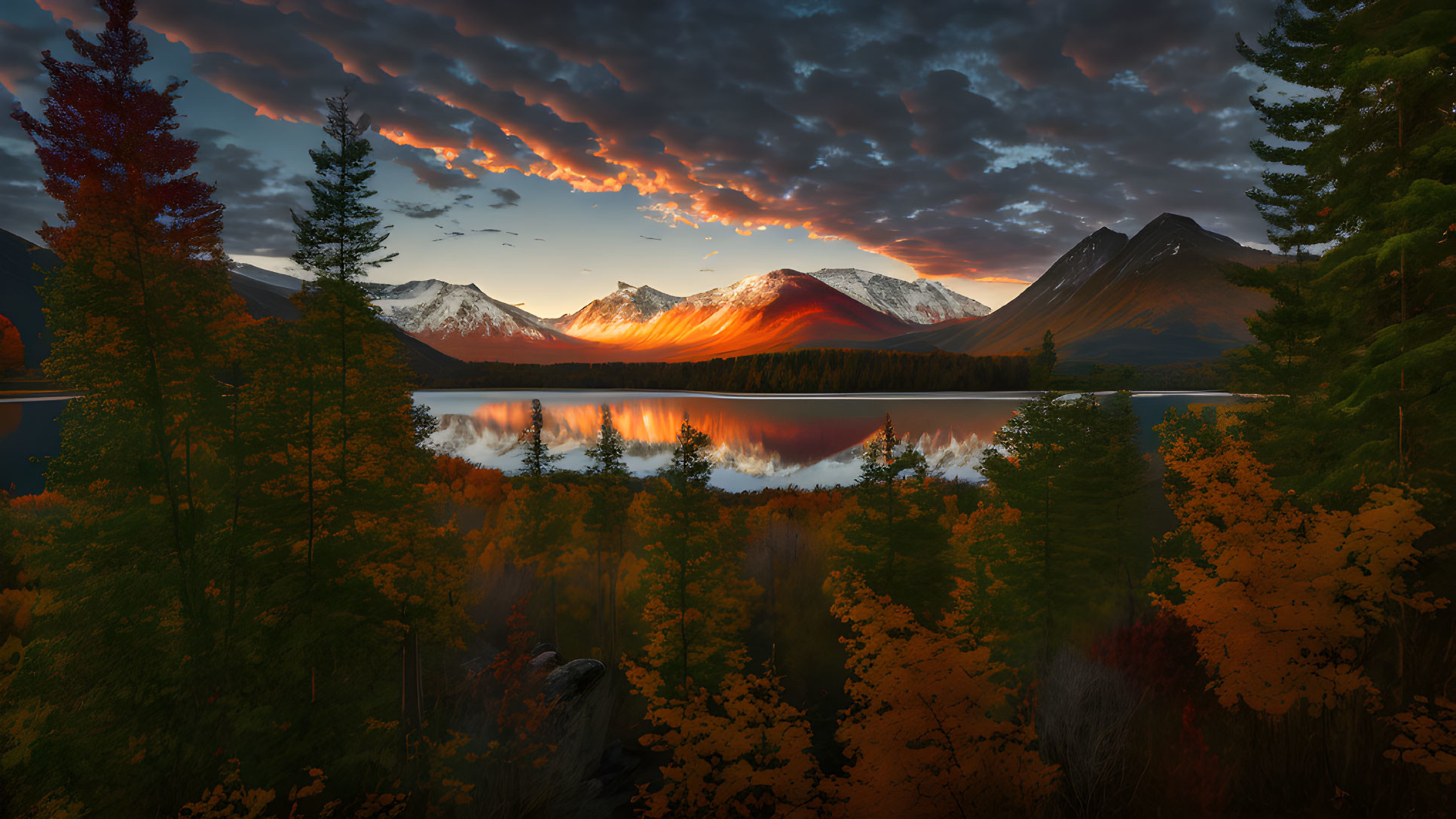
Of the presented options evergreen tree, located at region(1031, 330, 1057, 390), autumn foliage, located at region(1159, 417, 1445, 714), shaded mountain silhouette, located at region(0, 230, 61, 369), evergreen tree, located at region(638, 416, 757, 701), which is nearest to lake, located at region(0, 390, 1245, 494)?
shaded mountain silhouette, located at region(0, 230, 61, 369)

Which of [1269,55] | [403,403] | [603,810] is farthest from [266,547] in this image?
[1269,55]

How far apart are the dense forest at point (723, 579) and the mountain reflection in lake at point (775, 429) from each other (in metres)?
55.2

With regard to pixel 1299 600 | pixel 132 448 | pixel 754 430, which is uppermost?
pixel 132 448

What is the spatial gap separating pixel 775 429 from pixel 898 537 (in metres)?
122

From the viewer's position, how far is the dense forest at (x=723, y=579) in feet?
33.8

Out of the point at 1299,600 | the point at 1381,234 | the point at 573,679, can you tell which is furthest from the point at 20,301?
the point at 1381,234

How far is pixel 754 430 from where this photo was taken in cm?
13875

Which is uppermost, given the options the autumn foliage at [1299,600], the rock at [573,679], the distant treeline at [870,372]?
the distant treeline at [870,372]

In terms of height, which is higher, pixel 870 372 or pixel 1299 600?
pixel 870 372

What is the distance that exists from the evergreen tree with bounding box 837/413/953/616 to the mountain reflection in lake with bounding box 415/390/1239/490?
5484 cm

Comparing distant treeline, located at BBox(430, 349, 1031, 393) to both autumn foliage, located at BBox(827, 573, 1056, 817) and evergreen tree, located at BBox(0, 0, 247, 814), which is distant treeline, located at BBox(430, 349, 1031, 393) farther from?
autumn foliage, located at BBox(827, 573, 1056, 817)

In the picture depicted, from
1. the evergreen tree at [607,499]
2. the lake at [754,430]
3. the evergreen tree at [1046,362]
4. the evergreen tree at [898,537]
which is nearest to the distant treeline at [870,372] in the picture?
the lake at [754,430]

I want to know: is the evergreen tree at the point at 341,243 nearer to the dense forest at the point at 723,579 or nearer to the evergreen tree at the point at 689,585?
the dense forest at the point at 723,579

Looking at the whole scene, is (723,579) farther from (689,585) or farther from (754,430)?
(754,430)
